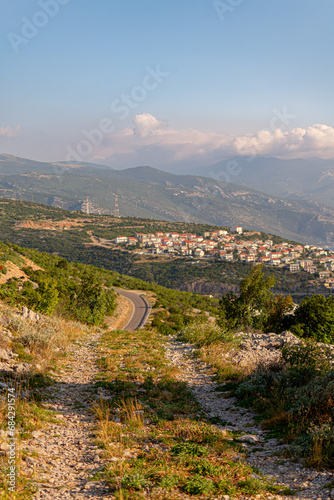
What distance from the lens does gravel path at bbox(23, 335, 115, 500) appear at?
407cm

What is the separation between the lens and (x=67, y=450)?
521 centimetres

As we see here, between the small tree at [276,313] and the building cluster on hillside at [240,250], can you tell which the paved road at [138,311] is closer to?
the small tree at [276,313]

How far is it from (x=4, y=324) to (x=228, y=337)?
9.23 metres

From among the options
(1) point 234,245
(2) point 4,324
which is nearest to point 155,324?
(2) point 4,324

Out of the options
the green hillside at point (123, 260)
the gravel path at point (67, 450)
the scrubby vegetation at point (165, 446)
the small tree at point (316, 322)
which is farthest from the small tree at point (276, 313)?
the green hillside at point (123, 260)

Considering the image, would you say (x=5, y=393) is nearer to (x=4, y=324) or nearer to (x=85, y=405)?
(x=85, y=405)

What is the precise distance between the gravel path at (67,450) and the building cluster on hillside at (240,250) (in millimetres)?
112024

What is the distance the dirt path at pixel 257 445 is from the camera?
4.32 meters

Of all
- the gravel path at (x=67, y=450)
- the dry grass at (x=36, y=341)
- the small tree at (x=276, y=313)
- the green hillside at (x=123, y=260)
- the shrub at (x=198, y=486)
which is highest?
the shrub at (x=198, y=486)

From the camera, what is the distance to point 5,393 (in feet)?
22.2

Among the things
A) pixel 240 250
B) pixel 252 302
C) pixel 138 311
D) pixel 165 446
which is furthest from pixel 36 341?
pixel 240 250

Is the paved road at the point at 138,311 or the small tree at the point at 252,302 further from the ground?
the small tree at the point at 252,302

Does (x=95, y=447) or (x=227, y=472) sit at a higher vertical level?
(x=227, y=472)

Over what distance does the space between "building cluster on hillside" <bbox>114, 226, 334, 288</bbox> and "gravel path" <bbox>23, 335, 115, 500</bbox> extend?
112 m
